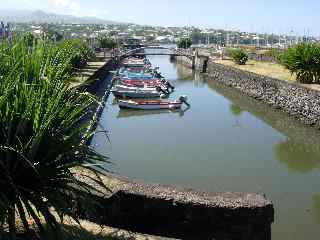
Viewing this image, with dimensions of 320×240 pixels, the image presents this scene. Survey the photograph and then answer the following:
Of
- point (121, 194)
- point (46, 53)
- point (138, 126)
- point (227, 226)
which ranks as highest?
point (46, 53)

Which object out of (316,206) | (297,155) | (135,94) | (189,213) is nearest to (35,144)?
(189,213)

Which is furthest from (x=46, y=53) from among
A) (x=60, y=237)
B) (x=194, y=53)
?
(x=194, y=53)

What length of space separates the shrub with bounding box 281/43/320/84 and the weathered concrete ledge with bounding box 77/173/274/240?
70.8ft

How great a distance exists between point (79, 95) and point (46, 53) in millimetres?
786

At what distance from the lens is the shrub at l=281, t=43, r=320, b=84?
28386 mm

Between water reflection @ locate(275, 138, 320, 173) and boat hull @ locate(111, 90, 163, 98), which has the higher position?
boat hull @ locate(111, 90, 163, 98)

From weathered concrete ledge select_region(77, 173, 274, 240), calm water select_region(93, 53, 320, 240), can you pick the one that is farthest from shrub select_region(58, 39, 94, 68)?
calm water select_region(93, 53, 320, 240)

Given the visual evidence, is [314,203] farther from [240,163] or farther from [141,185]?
[141,185]

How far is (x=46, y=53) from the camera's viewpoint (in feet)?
20.4

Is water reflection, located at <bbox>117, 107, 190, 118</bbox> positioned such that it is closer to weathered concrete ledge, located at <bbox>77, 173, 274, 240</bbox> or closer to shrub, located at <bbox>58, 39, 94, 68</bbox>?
shrub, located at <bbox>58, 39, 94, 68</bbox>

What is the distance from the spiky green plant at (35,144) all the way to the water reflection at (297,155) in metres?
13.4

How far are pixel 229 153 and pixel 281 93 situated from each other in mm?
12149

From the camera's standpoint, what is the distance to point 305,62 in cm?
2830

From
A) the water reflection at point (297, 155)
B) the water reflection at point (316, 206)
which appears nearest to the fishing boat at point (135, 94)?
the water reflection at point (297, 155)
